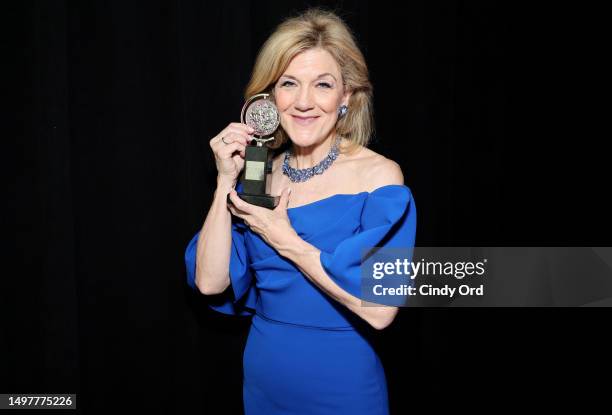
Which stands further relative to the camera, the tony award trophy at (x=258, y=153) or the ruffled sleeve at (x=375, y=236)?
the tony award trophy at (x=258, y=153)

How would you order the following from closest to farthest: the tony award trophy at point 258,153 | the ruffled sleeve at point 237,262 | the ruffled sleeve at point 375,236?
the ruffled sleeve at point 375,236 → the tony award trophy at point 258,153 → the ruffled sleeve at point 237,262

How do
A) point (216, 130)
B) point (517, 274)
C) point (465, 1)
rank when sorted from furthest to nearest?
point (517, 274)
point (465, 1)
point (216, 130)

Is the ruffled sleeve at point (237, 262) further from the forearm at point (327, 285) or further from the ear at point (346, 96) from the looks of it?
the ear at point (346, 96)

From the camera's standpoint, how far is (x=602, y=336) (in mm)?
2791

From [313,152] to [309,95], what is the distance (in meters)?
0.24

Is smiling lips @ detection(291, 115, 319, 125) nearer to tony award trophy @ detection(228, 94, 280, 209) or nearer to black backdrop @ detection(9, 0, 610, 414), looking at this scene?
tony award trophy @ detection(228, 94, 280, 209)

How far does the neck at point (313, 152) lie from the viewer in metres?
1.81

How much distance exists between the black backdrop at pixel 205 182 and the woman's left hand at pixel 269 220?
0.38 meters

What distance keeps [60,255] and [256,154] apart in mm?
751

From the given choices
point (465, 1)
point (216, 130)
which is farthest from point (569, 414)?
point (216, 130)

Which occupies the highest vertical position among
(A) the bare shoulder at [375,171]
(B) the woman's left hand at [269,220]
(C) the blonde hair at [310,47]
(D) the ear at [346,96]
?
(C) the blonde hair at [310,47]

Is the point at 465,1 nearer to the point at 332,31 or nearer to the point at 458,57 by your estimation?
the point at 458,57

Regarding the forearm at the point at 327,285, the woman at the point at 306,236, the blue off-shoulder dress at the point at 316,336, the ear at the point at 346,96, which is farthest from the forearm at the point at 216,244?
the ear at the point at 346,96

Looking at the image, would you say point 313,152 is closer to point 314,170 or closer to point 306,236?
point 314,170
